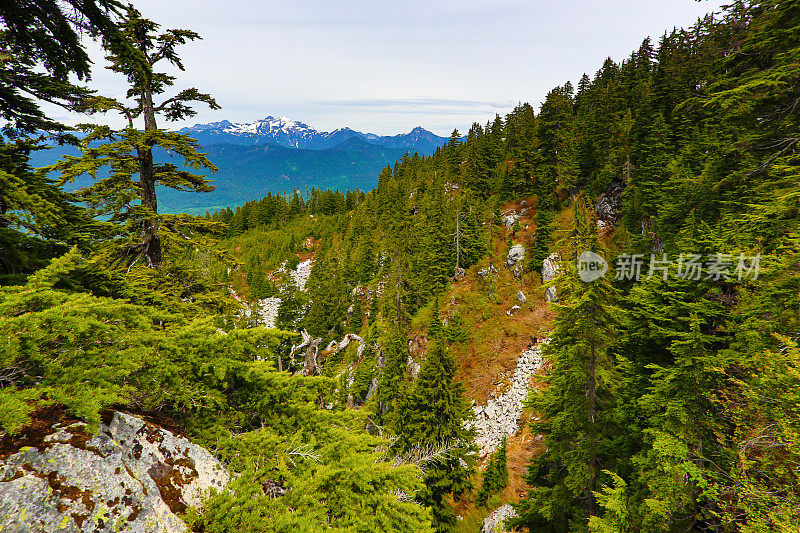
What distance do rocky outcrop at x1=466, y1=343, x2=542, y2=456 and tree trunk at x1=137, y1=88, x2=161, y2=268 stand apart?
21.6 meters

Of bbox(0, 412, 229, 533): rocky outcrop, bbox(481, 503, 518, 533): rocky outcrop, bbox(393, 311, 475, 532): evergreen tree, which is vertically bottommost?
bbox(481, 503, 518, 533): rocky outcrop

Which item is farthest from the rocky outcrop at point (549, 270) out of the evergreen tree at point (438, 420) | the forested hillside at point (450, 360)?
the evergreen tree at point (438, 420)

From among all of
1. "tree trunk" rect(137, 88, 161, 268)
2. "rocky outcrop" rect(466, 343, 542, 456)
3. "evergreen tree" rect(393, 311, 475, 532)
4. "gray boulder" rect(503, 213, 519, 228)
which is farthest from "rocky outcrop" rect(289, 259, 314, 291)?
"tree trunk" rect(137, 88, 161, 268)

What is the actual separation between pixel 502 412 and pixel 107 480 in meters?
26.0

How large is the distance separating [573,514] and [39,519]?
14071 millimetres

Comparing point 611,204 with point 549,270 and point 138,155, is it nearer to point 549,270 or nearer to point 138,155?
point 549,270

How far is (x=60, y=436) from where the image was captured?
3686 mm

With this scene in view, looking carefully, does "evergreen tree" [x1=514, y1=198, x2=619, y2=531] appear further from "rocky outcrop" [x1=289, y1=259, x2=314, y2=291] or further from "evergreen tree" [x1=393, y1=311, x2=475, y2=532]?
"rocky outcrop" [x1=289, y1=259, x2=314, y2=291]

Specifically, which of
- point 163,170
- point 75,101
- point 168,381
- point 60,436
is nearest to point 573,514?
point 168,381

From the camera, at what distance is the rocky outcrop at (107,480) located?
310 centimetres

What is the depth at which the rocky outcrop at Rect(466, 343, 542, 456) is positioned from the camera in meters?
23.8

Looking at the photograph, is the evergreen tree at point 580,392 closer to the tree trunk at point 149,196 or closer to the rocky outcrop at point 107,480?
the rocky outcrop at point 107,480

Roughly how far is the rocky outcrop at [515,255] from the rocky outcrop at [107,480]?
38067 millimetres

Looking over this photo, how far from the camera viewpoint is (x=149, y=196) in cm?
1036
